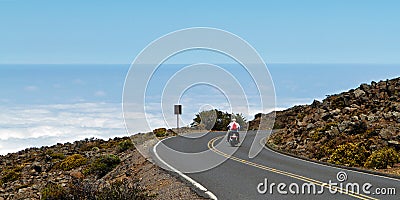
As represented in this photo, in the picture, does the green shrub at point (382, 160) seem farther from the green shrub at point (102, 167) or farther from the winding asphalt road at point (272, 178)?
the green shrub at point (102, 167)

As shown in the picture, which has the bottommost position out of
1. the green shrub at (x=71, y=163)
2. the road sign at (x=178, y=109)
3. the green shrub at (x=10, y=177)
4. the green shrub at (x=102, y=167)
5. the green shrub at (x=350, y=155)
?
the green shrub at (x=10, y=177)

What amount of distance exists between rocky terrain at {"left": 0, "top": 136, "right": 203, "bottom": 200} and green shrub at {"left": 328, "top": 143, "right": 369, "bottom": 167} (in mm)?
8946

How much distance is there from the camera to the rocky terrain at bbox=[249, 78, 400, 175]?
24.2m

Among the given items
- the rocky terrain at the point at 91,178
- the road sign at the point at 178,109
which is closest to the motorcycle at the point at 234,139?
the rocky terrain at the point at 91,178

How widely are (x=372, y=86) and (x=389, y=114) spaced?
9.57m

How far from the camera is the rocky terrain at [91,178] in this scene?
14.5 meters

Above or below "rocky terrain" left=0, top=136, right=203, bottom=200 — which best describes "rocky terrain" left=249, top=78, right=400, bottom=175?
above

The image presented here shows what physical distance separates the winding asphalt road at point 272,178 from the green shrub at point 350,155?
2.25m

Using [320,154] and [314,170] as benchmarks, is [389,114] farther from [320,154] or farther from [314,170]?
[314,170]

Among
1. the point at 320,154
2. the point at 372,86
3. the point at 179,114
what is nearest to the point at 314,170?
the point at 320,154

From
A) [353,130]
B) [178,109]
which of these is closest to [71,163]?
[178,109]

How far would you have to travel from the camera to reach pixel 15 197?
24.0m

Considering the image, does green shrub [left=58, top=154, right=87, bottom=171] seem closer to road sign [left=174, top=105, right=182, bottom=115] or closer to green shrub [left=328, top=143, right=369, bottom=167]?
road sign [left=174, top=105, right=182, bottom=115]

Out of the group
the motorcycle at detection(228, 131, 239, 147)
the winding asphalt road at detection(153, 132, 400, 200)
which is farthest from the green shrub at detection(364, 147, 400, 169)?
the motorcycle at detection(228, 131, 239, 147)
